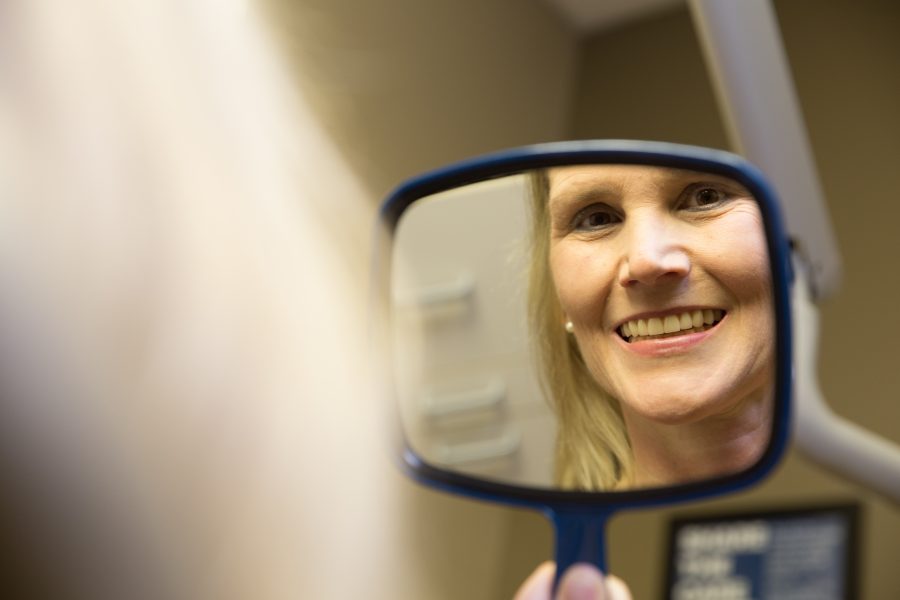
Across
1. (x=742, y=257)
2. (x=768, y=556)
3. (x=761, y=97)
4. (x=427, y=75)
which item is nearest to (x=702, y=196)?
(x=742, y=257)

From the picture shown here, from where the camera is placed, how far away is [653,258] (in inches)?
16.1

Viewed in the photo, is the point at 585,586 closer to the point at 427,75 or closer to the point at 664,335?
the point at 664,335

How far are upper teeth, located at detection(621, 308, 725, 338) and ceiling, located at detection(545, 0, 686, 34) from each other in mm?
1735

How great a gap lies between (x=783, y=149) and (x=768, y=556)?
77 cm

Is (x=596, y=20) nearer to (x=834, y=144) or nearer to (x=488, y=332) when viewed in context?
(x=834, y=144)

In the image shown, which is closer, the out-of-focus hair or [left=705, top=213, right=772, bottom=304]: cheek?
[left=705, top=213, right=772, bottom=304]: cheek

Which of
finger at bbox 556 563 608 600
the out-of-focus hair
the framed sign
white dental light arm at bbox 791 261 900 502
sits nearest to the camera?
finger at bbox 556 563 608 600

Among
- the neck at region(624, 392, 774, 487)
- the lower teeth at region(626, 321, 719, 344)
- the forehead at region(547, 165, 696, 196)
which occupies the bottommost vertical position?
the neck at region(624, 392, 774, 487)

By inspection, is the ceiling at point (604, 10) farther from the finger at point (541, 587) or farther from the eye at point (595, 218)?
the finger at point (541, 587)

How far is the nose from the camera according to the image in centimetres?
41

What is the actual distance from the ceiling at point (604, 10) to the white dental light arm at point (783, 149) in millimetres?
1278

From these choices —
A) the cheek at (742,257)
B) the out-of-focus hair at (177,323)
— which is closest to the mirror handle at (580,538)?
the cheek at (742,257)

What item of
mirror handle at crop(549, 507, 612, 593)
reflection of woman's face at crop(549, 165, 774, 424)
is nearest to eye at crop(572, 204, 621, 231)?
reflection of woman's face at crop(549, 165, 774, 424)

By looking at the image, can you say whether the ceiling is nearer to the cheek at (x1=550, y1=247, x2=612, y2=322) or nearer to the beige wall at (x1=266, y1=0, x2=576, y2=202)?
the beige wall at (x1=266, y1=0, x2=576, y2=202)
